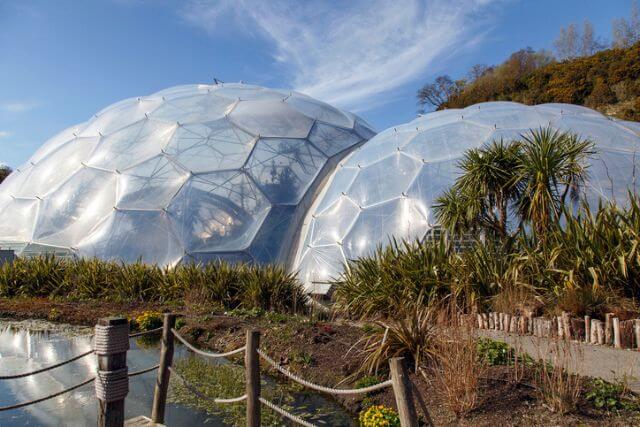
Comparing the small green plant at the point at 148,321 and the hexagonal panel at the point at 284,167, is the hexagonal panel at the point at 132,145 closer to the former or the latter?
the hexagonal panel at the point at 284,167

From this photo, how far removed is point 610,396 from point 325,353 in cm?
347

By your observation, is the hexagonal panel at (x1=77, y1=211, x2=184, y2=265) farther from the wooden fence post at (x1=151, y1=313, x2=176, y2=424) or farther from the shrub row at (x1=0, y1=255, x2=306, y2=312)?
the wooden fence post at (x1=151, y1=313, x2=176, y2=424)

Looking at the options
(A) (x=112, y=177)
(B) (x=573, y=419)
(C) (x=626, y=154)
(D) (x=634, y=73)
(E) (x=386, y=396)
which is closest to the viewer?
(B) (x=573, y=419)

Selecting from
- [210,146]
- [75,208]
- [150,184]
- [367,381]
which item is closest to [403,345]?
[367,381]

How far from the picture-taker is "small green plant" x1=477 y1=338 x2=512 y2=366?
17.4 feet

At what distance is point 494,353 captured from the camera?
536cm

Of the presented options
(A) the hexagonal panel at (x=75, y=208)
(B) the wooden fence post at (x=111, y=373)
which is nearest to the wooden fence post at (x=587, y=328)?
(B) the wooden fence post at (x=111, y=373)

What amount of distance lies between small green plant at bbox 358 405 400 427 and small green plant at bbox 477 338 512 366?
1.30m

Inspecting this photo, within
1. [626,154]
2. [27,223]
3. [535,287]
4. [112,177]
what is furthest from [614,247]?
[27,223]

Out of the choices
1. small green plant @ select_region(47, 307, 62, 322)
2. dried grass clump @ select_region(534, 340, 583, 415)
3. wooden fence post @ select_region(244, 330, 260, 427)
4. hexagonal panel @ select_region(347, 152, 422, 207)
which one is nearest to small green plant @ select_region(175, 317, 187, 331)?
small green plant @ select_region(47, 307, 62, 322)

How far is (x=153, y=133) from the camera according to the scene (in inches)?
663

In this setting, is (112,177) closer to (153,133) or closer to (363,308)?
(153,133)

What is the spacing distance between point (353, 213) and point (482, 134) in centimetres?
416

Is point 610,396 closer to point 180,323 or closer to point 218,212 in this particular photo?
point 180,323
